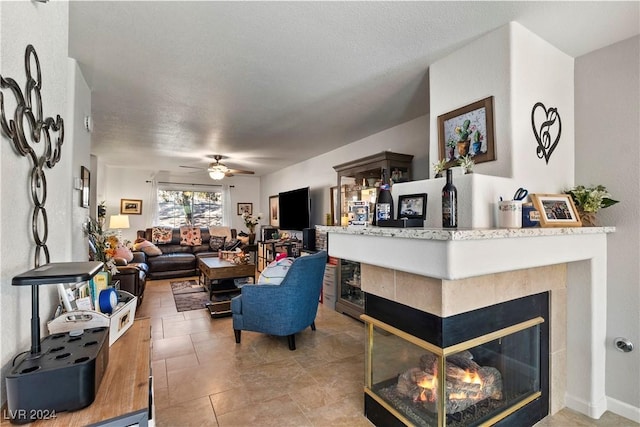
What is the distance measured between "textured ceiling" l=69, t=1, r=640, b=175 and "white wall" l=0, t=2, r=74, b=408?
51 cm

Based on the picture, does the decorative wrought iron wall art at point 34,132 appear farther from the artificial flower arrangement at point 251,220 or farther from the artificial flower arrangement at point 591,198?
the artificial flower arrangement at point 251,220

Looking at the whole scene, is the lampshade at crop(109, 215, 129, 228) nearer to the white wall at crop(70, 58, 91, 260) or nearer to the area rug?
the area rug

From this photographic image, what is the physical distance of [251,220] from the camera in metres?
7.75

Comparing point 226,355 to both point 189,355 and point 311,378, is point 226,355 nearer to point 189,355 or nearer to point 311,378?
point 189,355

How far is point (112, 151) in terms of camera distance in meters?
5.18

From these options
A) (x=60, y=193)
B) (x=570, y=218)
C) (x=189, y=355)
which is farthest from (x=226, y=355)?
(x=570, y=218)

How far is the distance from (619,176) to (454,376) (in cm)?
168

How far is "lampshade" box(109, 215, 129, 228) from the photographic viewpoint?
252 inches

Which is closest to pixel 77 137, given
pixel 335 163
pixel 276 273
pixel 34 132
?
pixel 34 132

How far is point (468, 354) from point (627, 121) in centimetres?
179

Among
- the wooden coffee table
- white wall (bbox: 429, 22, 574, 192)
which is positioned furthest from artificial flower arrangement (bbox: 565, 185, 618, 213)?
the wooden coffee table

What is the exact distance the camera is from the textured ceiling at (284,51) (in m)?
1.66

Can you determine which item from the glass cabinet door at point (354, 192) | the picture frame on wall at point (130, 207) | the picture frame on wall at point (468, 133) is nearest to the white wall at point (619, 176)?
the picture frame on wall at point (468, 133)

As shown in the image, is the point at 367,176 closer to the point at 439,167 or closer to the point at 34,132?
the point at 439,167
